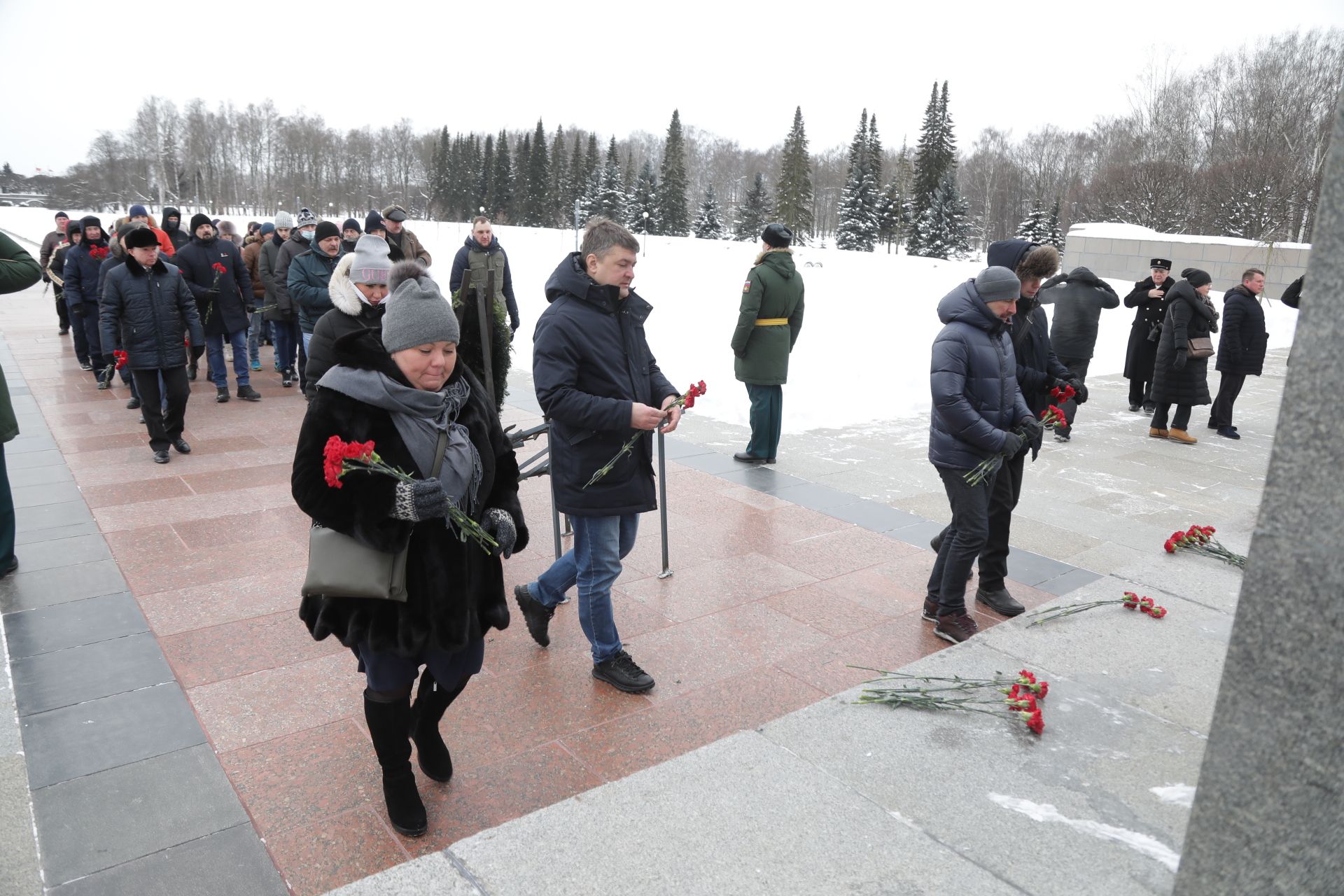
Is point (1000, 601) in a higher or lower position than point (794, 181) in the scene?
lower

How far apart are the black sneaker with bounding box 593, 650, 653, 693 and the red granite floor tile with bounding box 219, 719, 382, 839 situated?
40.4 inches

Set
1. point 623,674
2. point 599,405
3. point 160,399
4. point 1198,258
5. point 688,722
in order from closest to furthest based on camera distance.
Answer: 1. point 599,405
2. point 688,722
3. point 623,674
4. point 160,399
5. point 1198,258

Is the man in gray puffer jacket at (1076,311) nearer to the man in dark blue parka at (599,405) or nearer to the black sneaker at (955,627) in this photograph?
the black sneaker at (955,627)

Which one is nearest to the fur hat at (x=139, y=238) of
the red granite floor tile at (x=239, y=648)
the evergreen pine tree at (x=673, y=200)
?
the red granite floor tile at (x=239, y=648)

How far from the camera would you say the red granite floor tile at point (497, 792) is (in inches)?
120

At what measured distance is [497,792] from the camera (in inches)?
128

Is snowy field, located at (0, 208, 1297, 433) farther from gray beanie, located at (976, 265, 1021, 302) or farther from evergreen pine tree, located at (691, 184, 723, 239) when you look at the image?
evergreen pine tree, located at (691, 184, 723, 239)

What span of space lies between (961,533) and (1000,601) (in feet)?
2.36

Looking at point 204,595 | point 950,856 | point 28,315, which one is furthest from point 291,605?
point 28,315

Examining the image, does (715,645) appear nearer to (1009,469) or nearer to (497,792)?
(497,792)

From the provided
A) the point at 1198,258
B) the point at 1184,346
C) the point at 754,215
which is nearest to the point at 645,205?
the point at 754,215

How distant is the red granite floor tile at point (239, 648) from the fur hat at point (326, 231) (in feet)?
17.3

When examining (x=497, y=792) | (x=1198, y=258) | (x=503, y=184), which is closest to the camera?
(x=497, y=792)

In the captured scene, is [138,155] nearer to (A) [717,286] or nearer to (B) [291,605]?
(A) [717,286]
